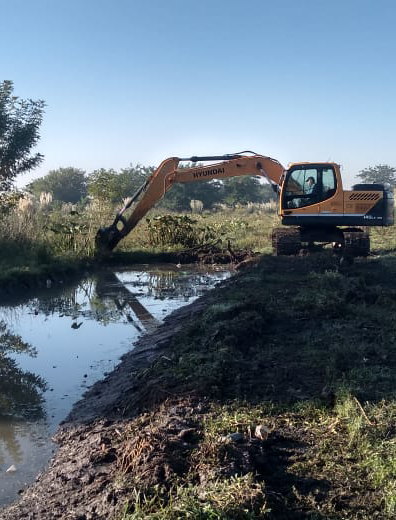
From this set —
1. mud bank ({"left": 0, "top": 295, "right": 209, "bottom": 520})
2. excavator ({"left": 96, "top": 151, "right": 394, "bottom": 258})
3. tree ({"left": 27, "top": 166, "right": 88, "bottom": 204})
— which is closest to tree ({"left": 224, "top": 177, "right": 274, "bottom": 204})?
tree ({"left": 27, "top": 166, "right": 88, "bottom": 204})

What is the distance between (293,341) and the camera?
712cm

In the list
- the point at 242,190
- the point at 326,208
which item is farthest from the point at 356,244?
the point at 242,190

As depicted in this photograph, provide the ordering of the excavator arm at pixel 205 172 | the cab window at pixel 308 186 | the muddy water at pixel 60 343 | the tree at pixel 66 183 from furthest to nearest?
the tree at pixel 66 183 < the excavator arm at pixel 205 172 < the cab window at pixel 308 186 < the muddy water at pixel 60 343

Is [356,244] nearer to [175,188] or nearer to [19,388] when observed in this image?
[19,388]

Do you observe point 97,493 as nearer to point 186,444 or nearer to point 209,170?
point 186,444

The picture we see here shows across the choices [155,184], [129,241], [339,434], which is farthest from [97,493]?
[129,241]

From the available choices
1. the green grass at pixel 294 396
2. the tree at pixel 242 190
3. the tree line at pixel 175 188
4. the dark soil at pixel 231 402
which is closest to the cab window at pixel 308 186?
the green grass at pixel 294 396

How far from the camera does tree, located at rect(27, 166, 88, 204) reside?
67.9m

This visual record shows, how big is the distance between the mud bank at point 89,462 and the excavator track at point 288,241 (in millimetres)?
9384

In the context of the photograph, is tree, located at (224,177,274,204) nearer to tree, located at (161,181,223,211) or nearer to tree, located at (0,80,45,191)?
tree, located at (161,181,223,211)

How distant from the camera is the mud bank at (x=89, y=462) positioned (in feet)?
12.1

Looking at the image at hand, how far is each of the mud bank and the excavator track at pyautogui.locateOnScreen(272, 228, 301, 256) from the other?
9384mm

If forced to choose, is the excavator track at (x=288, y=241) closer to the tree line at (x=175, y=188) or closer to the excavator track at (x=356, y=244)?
the excavator track at (x=356, y=244)

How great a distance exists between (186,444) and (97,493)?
0.75 meters
